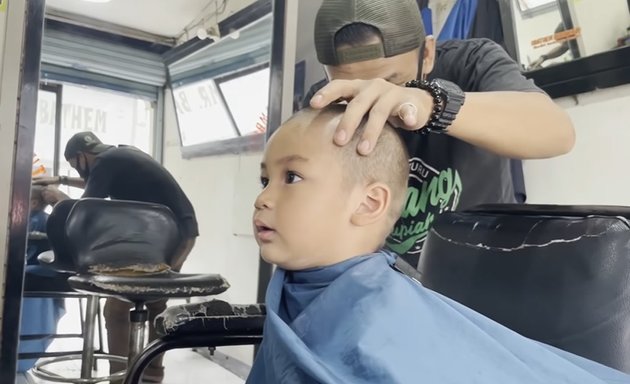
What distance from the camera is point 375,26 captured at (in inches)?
Result: 38.8

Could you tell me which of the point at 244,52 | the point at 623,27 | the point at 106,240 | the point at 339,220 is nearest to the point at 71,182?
the point at 106,240

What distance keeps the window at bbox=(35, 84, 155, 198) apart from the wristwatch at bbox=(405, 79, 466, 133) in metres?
1.82

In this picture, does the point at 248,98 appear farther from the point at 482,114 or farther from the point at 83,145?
the point at 482,114

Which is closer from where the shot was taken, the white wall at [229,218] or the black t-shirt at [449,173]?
the black t-shirt at [449,173]

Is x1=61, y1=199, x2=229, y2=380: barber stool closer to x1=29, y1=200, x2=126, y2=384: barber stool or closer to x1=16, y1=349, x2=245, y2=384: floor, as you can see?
x1=29, y1=200, x2=126, y2=384: barber stool

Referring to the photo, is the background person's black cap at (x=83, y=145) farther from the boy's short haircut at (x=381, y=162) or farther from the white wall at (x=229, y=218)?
the boy's short haircut at (x=381, y=162)

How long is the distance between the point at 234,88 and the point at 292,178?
2.01 metres

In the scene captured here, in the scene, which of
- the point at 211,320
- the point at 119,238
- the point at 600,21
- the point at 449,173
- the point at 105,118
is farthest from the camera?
the point at 105,118

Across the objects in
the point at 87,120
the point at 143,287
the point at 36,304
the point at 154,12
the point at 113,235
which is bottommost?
the point at 36,304

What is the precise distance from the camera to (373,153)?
82 centimetres

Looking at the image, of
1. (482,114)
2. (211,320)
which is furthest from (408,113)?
(211,320)

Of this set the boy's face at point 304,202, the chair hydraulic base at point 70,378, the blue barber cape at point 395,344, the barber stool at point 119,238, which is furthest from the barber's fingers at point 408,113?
the chair hydraulic base at point 70,378

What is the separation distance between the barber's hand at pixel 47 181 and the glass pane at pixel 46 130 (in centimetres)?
2

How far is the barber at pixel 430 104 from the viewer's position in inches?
28.7
